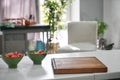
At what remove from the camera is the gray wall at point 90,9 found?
5617 millimetres

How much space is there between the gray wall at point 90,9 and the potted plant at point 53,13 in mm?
469

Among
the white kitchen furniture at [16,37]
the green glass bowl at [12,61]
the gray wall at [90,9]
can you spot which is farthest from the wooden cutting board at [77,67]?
the gray wall at [90,9]

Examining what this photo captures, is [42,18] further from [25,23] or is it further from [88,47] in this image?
[88,47]

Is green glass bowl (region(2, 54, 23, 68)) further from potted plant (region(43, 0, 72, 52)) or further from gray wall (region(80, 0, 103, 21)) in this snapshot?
gray wall (region(80, 0, 103, 21))

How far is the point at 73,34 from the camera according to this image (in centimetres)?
411

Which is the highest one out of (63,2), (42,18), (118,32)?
(63,2)

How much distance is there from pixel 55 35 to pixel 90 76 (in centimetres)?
440

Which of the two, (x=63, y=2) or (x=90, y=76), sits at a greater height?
(x=63, y=2)

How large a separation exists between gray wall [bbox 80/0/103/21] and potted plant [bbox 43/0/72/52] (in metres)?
0.47

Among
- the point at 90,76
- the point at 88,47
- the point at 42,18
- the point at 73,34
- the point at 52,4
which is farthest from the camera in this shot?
the point at 42,18

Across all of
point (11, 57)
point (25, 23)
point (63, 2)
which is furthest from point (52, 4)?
point (11, 57)

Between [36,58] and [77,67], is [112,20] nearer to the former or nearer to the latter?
[36,58]

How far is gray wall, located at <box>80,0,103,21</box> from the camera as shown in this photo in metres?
5.62

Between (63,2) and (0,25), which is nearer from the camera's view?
(0,25)
